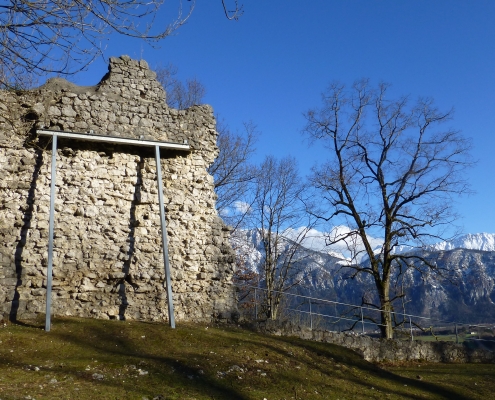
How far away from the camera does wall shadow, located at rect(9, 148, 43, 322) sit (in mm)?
9000

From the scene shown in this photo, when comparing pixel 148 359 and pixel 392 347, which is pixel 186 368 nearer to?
pixel 148 359

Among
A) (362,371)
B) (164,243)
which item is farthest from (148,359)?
(362,371)

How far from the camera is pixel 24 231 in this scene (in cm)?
950

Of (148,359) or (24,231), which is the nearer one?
(148,359)

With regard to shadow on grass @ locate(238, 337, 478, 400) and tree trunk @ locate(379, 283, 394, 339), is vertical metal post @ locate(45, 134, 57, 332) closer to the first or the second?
shadow on grass @ locate(238, 337, 478, 400)

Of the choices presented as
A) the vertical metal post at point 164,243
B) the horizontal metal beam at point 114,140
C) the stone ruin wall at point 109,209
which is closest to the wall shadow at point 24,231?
the stone ruin wall at point 109,209

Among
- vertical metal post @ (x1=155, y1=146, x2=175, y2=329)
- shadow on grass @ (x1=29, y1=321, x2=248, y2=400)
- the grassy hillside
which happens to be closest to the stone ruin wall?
vertical metal post @ (x1=155, y1=146, x2=175, y2=329)

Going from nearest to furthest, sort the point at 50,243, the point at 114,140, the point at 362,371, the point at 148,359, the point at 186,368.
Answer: the point at 186,368 < the point at 148,359 < the point at 50,243 < the point at 362,371 < the point at 114,140

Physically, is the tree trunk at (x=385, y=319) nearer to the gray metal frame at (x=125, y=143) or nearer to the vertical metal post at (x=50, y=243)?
the gray metal frame at (x=125, y=143)

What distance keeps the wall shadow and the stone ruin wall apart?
0.8 inches

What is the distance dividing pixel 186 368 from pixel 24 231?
465cm

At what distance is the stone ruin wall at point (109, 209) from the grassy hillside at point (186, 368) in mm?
781

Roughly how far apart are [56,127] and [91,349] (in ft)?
16.2

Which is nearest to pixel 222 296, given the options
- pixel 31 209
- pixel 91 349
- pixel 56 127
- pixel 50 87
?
pixel 91 349
